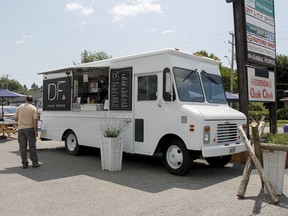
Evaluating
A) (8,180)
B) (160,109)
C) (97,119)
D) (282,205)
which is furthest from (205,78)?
(8,180)

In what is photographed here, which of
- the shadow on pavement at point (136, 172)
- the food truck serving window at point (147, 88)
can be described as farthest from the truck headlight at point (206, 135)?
the food truck serving window at point (147, 88)

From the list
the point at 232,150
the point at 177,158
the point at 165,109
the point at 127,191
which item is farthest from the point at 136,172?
the point at 232,150

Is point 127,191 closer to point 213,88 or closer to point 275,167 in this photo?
point 275,167

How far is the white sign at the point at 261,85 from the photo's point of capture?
1027cm

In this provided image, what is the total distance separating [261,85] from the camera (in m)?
10.8

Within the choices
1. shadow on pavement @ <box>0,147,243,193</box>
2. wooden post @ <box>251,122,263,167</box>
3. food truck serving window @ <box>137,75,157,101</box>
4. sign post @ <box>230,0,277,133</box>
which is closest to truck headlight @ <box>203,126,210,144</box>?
shadow on pavement @ <box>0,147,243,193</box>

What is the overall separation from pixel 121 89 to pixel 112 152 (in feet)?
6.01

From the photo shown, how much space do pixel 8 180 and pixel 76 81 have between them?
4395 millimetres

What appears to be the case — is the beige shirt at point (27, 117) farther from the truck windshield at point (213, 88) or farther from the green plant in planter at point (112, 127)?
the truck windshield at point (213, 88)

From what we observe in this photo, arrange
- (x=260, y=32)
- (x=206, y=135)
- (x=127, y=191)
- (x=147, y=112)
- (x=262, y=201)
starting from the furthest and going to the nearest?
(x=260, y=32) < (x=147, y=112) < (x=206, y=135) < (x=127, y=191) < (x=262, y=201)

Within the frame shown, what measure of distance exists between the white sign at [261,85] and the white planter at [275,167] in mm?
4313

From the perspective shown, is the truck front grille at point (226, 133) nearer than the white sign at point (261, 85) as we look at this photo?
Yes

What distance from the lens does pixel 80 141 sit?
10242mm

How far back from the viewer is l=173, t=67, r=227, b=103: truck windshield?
26.1 ft
